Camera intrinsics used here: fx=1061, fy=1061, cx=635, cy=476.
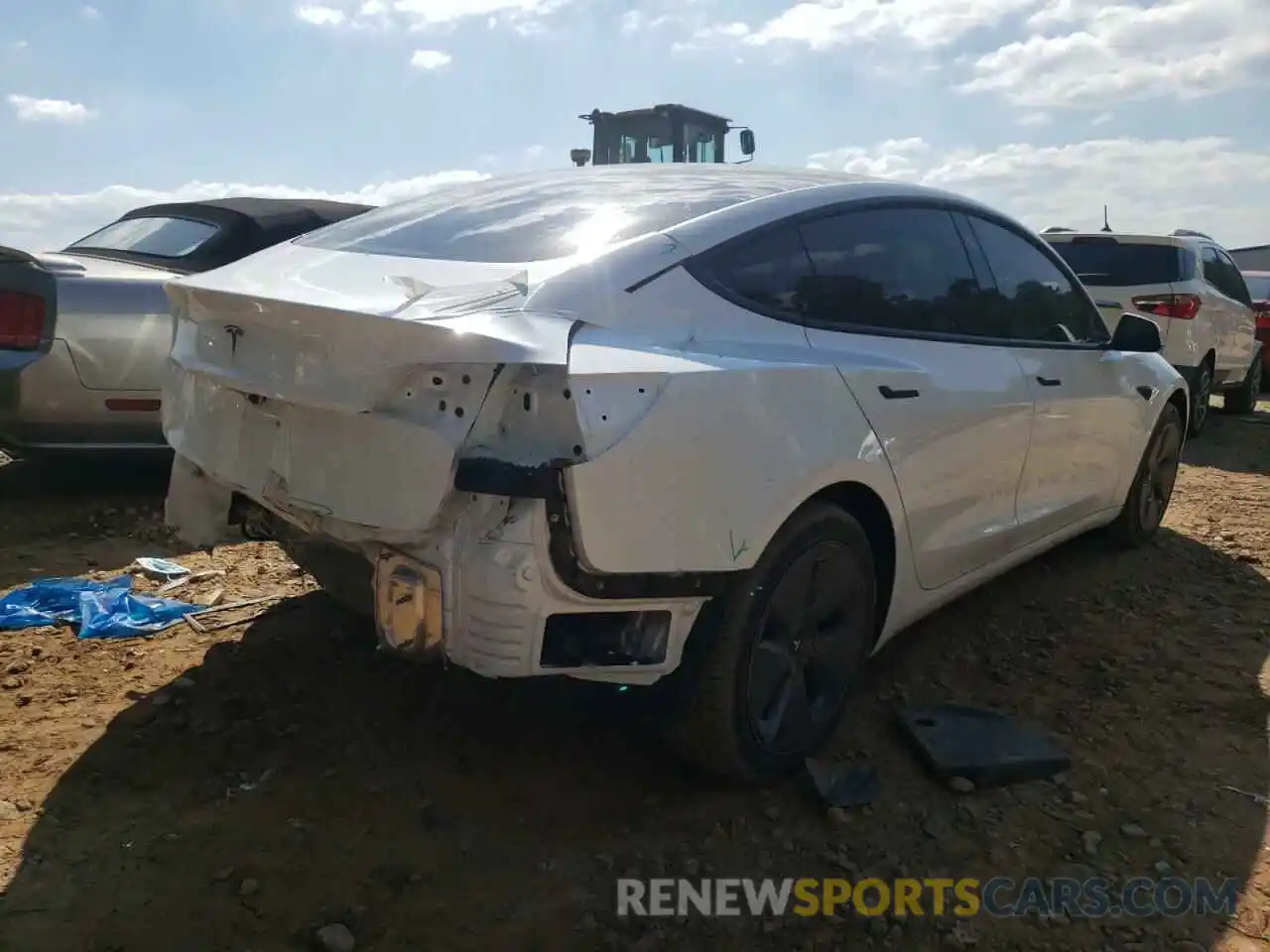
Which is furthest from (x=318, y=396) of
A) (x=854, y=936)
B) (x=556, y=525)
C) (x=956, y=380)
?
(x=956, y=380)

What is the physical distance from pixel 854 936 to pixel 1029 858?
1.86 ft

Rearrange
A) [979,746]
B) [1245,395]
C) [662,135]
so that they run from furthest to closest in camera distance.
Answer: [662,135]
[1245,395]
[979,746]

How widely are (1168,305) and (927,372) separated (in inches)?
233

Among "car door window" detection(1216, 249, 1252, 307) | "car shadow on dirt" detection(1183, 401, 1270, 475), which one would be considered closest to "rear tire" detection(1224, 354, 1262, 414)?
"car shadow on dirt" detection(1183, 401, 1270, 475)

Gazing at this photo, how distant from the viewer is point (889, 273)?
10.3 ft

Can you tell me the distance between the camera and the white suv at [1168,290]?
796 cm

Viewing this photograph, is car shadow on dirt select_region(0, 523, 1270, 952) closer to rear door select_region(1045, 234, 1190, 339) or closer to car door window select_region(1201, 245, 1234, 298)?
rear door select_region(1045, 234, 1190, 339)

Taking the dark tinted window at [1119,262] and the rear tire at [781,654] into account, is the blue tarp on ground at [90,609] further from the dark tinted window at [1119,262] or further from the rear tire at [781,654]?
the dark tinted window at [1119,262]

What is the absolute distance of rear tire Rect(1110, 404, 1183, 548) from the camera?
484 centimetres

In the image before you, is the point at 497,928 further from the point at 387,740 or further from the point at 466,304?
the point at 466,304

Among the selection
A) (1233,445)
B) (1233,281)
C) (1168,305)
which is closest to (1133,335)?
(1168,305)

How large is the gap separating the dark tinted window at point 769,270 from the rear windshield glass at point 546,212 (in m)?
0.16

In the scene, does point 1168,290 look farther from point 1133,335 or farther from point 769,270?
point 769,270

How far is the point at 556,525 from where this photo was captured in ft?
6.97
